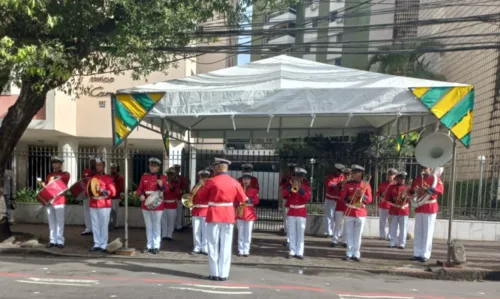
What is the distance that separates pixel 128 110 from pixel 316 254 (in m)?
4.82

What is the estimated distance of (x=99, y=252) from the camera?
29.9 ft

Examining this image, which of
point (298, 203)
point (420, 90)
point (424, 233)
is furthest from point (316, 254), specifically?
point (420, 90)

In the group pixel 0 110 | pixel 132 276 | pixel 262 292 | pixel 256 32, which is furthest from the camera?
pixel 0 110

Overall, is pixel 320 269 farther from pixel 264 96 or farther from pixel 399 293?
pixel 264 96

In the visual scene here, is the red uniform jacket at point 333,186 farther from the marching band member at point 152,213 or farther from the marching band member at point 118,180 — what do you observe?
the marching band member at point 118,180

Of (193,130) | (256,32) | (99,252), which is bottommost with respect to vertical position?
(99,252)

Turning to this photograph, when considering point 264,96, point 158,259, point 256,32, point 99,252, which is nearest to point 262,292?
point 158,259

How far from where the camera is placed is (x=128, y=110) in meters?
8.63

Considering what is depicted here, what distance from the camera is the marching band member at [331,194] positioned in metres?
10.9

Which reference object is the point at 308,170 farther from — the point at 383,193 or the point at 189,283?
the point at 189,283

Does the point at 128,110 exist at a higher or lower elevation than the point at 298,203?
higher

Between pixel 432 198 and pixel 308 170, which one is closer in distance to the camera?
pixel 432 198

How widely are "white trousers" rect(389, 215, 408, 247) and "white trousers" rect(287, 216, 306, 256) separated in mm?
2806

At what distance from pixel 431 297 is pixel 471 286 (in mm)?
1426
